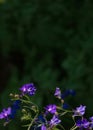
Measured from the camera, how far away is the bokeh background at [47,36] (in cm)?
424

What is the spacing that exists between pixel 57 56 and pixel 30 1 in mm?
581

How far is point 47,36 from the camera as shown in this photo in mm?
4477

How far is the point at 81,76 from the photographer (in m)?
4.07

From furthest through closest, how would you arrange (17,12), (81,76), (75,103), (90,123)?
(17,12), (81,76), (75,103), (90,123)

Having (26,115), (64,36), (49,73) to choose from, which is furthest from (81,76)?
(26,115)

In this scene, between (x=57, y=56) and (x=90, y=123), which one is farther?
(x=57, y=56)

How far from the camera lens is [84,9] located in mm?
4621

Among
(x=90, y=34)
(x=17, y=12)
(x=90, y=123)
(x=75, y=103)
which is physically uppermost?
(x=17, y=12)

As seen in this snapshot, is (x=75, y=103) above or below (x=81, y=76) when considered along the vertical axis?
below

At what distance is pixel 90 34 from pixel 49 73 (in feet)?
1.81

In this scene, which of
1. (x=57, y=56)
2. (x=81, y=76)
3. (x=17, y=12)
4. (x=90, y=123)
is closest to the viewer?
(x=90, y=123)

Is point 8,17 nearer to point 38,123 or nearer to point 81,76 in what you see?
point 81,76

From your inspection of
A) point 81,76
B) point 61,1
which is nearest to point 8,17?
point 61,1

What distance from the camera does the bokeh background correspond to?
424cm
